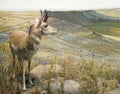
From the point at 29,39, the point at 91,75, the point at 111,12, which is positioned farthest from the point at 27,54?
the point at 111,12

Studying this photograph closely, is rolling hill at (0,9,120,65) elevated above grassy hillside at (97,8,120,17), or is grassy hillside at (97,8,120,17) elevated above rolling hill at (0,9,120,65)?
grassy hillside at (97,8,120,17)

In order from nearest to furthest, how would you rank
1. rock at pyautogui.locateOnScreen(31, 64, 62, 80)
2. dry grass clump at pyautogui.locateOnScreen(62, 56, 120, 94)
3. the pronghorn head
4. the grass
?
the pronghorn head → dry grass clump at pyautogui.locateOnScreen(62, 56, 120, 94) → rock at pyautogui.locateOnScreen(31, 64, 62, 80) → the grass

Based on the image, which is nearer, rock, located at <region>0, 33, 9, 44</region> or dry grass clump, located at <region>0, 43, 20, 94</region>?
dry grass clump, located at <region>0, 43, 20, 94</region>

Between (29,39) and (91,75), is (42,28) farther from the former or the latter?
(91,75)

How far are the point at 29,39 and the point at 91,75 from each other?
926mm

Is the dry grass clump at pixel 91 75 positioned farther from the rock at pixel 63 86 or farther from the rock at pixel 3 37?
the rock at pixel 3 37

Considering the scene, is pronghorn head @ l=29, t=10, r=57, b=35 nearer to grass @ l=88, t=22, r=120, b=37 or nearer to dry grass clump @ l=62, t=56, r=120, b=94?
dry grass clump @ l=62, t=56, r=120, b=94

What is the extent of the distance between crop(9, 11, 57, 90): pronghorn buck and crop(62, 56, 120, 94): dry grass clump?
57 cm

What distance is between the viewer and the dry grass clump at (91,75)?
6.54 metres

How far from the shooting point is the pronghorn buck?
639 centimetres

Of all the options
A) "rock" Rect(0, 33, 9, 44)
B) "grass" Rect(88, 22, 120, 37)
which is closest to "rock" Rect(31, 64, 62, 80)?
"rock" Rect(0, 33, 9, 44)

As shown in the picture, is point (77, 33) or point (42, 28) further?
point (77, 33)

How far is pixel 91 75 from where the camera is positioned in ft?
21.7

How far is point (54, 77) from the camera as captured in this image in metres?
6.84
